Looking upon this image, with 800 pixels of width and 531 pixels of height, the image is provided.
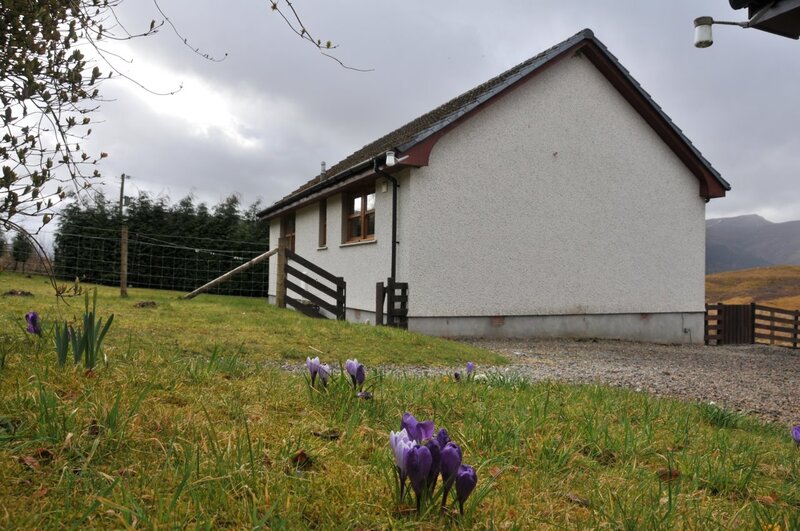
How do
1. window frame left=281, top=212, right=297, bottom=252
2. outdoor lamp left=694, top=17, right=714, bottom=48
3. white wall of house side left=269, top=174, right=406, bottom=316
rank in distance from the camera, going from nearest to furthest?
outdoor lamp left=694, top=17, right=714, bottom=48, white wall of house side left=269, top=174, right=406, bottom=316, window frame left=281, top=212, right=297, bottom=252

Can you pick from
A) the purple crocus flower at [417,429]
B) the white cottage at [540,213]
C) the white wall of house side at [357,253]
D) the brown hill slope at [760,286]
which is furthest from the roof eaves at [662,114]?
the brown hill slope at [760,286]

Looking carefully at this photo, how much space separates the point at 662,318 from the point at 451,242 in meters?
6.70

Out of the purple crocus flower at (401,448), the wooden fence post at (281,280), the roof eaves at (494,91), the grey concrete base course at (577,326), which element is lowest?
the grey concrete base course at (577,326)

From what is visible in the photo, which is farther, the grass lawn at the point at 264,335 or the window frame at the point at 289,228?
the window frame at the point at 289,228

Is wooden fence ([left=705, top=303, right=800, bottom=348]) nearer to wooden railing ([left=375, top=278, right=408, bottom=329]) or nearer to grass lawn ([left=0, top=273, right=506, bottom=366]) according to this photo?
wooden railing ([left=375, top=278, right=408, bottom=329])

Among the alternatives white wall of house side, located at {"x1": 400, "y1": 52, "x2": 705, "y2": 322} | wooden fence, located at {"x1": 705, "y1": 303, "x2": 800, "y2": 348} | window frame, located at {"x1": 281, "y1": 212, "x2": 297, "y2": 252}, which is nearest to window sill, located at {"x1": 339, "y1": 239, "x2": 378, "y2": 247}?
white wall of house side, located at {"x1": 400, "y1": 52, "x2": 705, "y2": 322}

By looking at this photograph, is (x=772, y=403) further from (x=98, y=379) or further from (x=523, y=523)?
(x=98, y=379)

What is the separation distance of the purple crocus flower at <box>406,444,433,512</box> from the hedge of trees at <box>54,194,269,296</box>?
756 inches

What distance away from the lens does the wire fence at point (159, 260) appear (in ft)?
65.2

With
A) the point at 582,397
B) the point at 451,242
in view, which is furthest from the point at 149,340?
the point at 451,242

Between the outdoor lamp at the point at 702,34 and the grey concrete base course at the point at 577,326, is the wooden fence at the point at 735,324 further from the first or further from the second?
the outdoor lamp at the point at 702,34

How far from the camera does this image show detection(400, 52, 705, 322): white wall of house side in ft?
37.3

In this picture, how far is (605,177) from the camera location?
13.5 meters

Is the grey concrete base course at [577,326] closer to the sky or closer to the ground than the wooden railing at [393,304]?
closer to the ground
